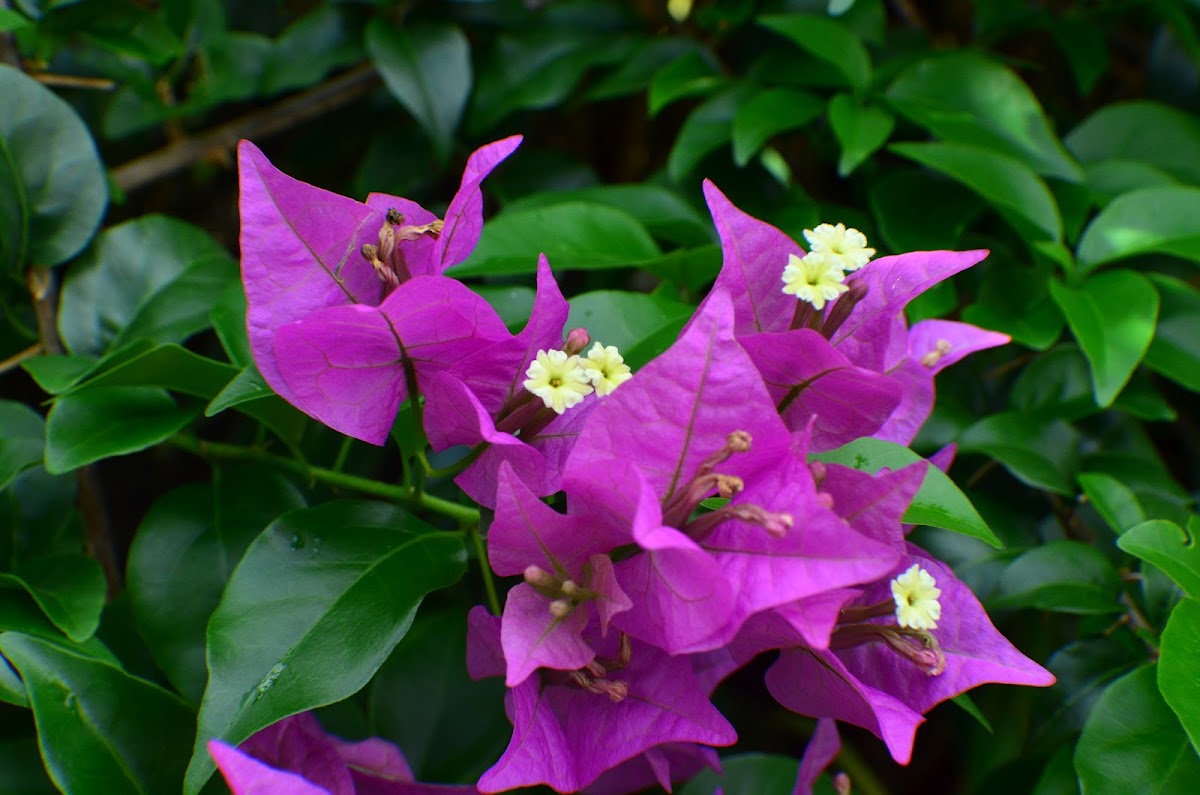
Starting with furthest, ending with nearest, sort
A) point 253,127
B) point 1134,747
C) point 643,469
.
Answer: point 253,127 < point 1134,747 < point 643,469

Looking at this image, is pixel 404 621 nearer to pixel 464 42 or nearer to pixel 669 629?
pixel 669 629

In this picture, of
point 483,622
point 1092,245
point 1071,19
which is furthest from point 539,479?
point 1071,19

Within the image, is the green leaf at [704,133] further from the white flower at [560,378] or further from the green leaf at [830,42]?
the white flower at [560,378]

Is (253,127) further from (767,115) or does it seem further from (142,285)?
(767,115)

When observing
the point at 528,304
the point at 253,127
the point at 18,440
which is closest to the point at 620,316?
the point at 528,304

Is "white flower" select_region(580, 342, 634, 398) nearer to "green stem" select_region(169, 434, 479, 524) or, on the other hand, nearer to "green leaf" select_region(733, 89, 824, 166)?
"green stem" select_region(169, 434, 479, 524)

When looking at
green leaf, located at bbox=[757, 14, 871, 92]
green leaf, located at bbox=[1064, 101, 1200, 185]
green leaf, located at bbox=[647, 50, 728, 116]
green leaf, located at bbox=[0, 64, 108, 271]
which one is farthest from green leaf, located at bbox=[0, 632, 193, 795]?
green leaf, located at bbox=[1064, 101, 1200, 185]
